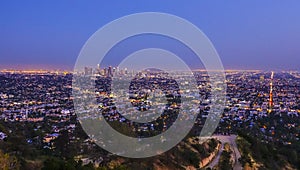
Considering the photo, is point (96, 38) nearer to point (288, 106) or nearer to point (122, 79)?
point (122, 79)

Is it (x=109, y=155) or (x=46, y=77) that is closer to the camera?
(x=109, y=155)

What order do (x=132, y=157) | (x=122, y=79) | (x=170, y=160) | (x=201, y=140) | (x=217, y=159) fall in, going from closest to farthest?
1. (x=122, y=79)
2. (x=132, y=157)
3. (x=170, y=160)
4. (x=217, y=159)
5. (x=201, y=140)

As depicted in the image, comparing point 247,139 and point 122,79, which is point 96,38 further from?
point 247,139

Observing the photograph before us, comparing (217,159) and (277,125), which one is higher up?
(277,125)

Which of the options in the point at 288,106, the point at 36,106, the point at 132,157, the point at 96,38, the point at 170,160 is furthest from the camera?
the point at 288,106

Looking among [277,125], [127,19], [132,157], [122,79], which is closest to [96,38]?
[127,19]

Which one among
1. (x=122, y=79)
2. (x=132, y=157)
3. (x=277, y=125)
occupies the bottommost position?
(x=132, y=157)

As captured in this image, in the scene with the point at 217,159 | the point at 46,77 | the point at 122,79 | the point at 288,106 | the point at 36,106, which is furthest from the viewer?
the point at 46,77

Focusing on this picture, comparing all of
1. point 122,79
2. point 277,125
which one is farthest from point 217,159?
point 277,125

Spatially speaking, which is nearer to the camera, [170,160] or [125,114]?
[125,114]
